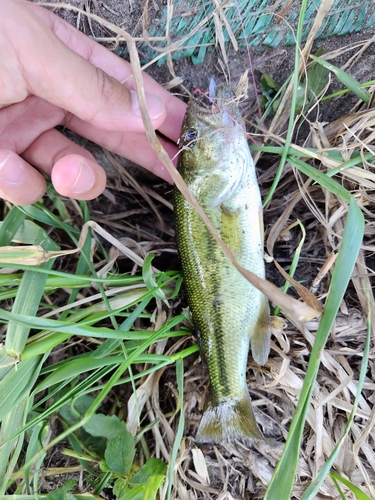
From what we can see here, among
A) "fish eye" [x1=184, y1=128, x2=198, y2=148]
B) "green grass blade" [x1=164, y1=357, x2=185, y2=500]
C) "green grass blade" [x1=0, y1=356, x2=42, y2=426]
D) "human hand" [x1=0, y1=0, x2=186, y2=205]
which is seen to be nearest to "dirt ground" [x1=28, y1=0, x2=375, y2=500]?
"human hand" [x1=0, y1=0, x2=186, y2=205]

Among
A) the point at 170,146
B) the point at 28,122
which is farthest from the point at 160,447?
the point at 28,122

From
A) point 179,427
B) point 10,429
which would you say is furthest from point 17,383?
point 179,427

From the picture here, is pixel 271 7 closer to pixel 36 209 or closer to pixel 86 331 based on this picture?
pixel 36 209

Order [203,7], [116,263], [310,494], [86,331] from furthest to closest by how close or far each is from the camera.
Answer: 1. [116,263]
2. [203,7]
3. [86,331]
4. [310,494]

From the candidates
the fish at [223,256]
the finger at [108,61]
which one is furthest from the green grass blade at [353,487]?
the finger at [108,61]

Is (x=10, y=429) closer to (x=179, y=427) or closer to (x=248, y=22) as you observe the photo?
(x=179, y=427)
